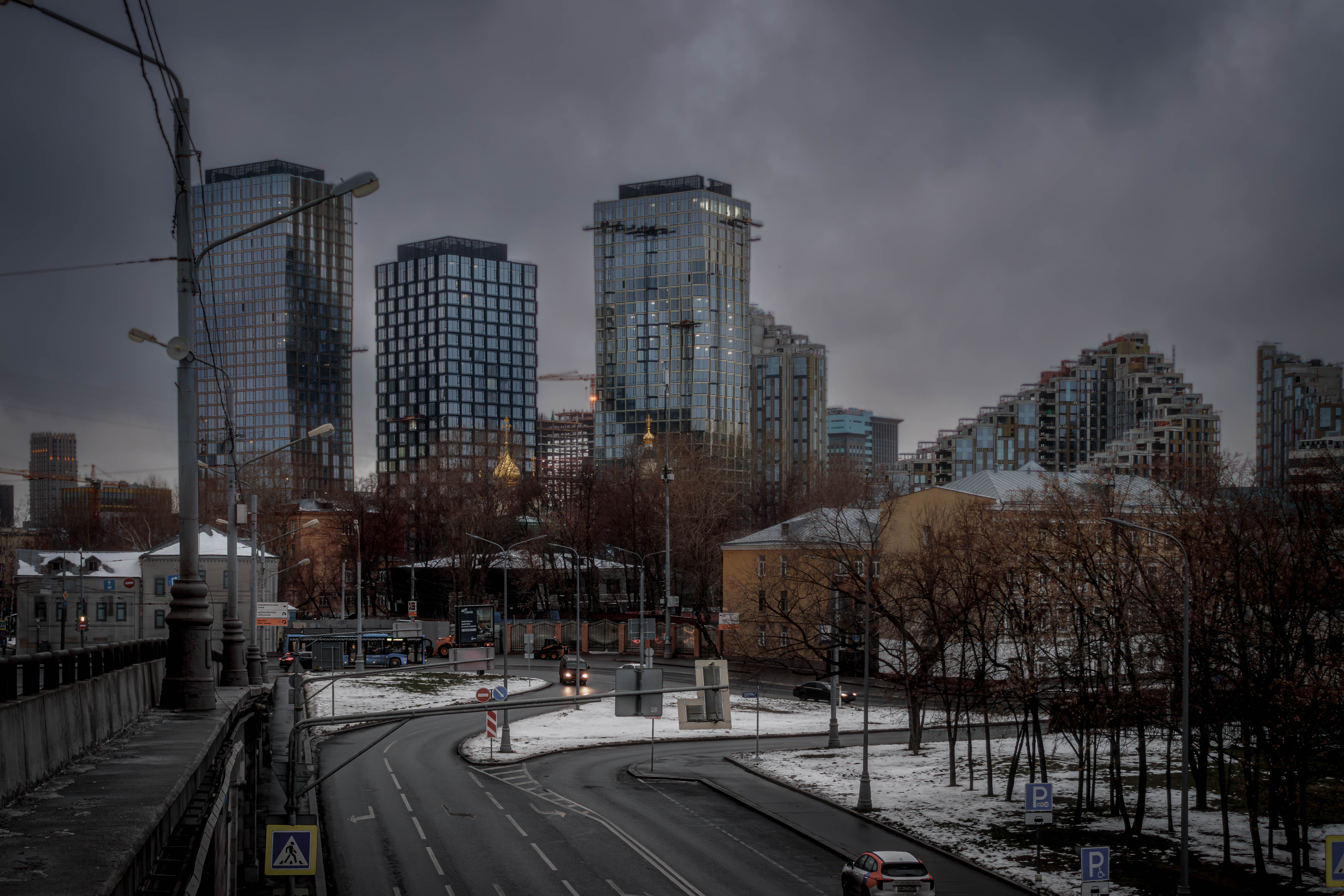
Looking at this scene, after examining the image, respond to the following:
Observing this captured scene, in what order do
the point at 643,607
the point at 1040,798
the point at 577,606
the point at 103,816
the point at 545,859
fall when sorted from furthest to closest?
the point at 577,606 → the point at 643,607 → the point at 545,859 → the point at 1040,798 → the point at 103,816

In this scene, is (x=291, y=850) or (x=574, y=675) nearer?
(x=291, y=850)

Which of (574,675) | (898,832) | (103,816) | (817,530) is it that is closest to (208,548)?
(817,530)

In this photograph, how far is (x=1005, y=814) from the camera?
35.2m

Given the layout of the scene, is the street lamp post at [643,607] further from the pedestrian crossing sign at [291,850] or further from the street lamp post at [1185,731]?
the street lamp post at [1185,731]

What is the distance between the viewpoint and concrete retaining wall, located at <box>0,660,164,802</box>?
9773 mm

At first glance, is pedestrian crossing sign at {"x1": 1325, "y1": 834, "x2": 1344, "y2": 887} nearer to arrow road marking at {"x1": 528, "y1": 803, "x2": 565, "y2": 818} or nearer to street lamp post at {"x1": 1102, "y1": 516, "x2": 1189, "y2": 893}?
street lamp post at {"x1": 1102, "y1": 516, "x2": 1189, "y2": 893}

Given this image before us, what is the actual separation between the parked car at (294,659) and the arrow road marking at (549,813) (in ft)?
139

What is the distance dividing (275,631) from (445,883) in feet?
239

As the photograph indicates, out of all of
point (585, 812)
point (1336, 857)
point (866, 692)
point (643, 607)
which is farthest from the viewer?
point (643, 607)

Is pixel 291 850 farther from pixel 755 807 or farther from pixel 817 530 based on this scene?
pixel 817 530

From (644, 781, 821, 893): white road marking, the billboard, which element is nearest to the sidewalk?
(644, 781, 821, 893): white road marking

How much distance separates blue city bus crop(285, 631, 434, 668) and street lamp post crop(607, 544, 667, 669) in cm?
1609

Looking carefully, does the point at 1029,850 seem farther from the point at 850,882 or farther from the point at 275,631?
the point at 275,631

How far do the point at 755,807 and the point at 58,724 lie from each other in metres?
27.5
